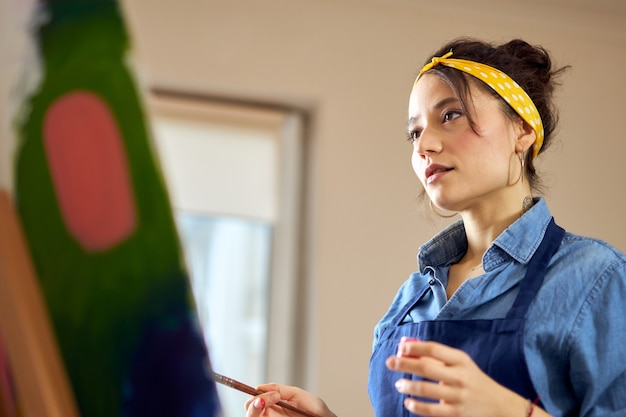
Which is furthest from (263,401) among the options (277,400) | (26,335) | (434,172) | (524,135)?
(26,335)

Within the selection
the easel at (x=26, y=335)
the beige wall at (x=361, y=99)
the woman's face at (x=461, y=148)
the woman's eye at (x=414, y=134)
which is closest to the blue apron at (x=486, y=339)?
the woman's face at (x=461, y=148)

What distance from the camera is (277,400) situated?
1136mm

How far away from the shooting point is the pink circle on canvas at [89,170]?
55 centimetres

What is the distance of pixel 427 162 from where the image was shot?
3.81 feet

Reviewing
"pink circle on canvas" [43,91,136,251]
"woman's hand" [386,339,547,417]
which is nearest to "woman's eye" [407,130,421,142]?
"woman's hand" [386,339,547,417]

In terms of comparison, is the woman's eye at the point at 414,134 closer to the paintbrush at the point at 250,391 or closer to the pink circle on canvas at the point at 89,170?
the paintbrush at the point at 250,391

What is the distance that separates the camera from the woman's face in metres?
1.14

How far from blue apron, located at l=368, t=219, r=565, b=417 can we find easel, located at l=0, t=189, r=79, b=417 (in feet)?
1.94

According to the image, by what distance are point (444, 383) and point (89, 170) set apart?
42 cm

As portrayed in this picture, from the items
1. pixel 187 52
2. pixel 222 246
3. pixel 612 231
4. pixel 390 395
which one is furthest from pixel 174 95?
pixel 390 395

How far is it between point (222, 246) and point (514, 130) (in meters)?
1.54

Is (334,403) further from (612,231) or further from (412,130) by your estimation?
(412,130)

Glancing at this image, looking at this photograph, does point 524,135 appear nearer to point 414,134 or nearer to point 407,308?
point 414,134

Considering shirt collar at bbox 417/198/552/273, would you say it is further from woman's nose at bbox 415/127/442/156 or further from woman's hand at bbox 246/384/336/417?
woman's hand at bbox 246/384/336/417
